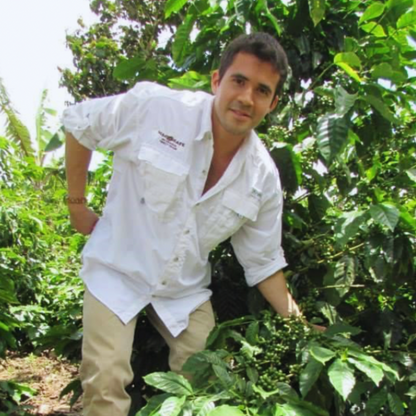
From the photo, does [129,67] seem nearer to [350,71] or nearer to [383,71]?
[350,71]

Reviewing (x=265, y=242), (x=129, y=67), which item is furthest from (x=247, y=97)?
(x=129, y=67)

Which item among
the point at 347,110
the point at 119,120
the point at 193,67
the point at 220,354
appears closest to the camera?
the point at 220,354

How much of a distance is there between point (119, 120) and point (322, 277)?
98 centimetres

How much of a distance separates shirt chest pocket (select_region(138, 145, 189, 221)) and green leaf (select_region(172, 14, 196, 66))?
694 millimetres

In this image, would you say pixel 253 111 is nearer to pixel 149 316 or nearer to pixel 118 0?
pixel 149 316

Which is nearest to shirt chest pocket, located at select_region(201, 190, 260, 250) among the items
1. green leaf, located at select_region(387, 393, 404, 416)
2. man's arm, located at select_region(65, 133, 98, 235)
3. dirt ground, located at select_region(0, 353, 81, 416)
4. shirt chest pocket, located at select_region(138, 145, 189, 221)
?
shirt chest pocket, located at select_region(138, 145, 189, 221)

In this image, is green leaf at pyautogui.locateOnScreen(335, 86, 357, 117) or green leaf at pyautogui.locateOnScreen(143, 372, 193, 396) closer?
green leaf at pyautogui.locateOnScreen(143, 372, 193, 396)

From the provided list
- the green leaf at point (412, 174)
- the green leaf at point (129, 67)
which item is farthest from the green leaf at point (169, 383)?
the green leaf at point (129, 67)

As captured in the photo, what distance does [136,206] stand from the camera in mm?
1939

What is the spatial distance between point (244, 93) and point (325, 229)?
67 centimetres

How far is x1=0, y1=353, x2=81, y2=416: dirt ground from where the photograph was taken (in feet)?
11.1

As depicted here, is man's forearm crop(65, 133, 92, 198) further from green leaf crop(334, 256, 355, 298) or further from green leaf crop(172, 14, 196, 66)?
green leaf crop(334, 256, 355, 298)

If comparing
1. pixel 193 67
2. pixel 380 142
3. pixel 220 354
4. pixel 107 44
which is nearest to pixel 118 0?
pixel 107 44

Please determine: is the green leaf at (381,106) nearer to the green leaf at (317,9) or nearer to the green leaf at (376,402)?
the green leaf at (317,9)
